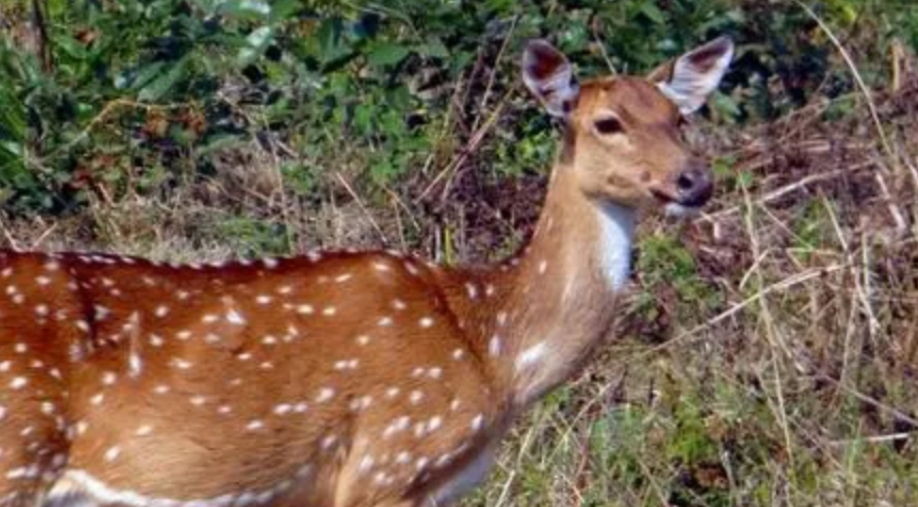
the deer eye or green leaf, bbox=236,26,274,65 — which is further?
green leaf, bbox=236,26,274,65

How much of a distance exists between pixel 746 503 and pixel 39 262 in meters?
2.12

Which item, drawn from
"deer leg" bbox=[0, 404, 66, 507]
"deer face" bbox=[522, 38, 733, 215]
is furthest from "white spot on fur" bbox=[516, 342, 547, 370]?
"deer leg" bbox=[0, 404, 66, 507]

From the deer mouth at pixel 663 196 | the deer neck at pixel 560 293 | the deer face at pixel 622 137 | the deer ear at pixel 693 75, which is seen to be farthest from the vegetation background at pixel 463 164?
the deer mouth at pixel 663 196

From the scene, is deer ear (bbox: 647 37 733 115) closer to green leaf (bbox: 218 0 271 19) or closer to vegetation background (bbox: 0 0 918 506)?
vegetation background (bbox: 0 0 918 506)

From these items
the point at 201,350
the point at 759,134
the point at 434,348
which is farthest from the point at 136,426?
the point at 759,134

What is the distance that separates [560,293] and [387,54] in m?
2.41

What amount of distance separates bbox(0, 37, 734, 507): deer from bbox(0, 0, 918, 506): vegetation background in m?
1.11

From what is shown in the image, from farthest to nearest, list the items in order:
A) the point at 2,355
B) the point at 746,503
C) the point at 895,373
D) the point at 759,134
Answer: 1. the point at 759,134
2. the point at 895,373
3. the point at 746,503
4. the point at 2,355

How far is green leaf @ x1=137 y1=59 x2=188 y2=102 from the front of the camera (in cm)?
991

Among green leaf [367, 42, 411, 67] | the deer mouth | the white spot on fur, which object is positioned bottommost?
green leaf [367, 42, 411, 67]

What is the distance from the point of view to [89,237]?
9.76 m

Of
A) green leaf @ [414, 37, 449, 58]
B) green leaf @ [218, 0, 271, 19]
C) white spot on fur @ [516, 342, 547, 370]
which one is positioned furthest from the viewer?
green leaf @ [414, 37, 449, 58]

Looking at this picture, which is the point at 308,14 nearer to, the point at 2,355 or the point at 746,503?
the point at 746,503

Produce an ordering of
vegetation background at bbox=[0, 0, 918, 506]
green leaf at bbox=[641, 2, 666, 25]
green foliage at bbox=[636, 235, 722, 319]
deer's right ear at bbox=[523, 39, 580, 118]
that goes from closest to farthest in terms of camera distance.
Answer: deer's right ear at bbox=[523, 39, 580, 118] → vegetation background at bbox=[0, 0, 918, 506] → green foliage at bbox=[636, 235, 722, 319] → green leaf at bbox=[641, 2, 666, 25]
